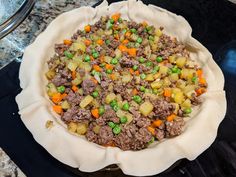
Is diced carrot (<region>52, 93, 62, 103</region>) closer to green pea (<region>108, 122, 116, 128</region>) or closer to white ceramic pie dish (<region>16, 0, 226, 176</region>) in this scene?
white ceramic pie dish (<region>16, 0, 226, 176</region>)

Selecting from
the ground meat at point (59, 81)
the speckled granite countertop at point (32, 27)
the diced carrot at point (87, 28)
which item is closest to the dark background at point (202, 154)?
the speckled granite countertop at point (32, 27)

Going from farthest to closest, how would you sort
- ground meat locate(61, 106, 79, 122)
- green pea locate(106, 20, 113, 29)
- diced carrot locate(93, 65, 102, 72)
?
green pea locate(106, 20, 113, 29) → diced carrot locate(93, 65, 102, 72) → ground meat locate(61, 106, 79, 122)

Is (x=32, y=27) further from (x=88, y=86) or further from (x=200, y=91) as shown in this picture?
(x=200, y=91)

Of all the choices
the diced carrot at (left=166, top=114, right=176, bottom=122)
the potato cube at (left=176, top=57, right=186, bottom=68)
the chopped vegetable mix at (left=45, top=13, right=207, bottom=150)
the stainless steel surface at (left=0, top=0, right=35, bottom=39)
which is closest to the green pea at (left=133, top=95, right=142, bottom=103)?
the chopped vegetable mix at (left=45, top=13, right=207, bottom=150)

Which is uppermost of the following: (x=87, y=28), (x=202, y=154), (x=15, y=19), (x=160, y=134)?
(x=15, y=19)

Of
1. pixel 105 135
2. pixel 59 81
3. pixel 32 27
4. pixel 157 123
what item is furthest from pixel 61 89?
pixel 32 27
